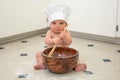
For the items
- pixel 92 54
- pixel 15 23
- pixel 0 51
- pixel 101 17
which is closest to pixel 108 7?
pixel 101 17

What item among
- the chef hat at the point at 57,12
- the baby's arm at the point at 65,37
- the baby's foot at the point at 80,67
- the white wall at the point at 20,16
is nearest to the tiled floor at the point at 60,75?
the baby's foot at the point at 80,67

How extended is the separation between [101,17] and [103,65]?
919 millimetres

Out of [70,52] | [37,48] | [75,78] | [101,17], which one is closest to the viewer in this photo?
[75,78]

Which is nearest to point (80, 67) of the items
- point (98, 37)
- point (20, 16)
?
point (98, 37)

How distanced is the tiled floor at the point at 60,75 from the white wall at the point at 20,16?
0.18 meters

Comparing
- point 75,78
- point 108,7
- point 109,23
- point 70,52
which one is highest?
point 108,7

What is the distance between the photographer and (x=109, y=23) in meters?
2.70

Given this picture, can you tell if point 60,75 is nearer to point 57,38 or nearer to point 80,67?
point 80,67

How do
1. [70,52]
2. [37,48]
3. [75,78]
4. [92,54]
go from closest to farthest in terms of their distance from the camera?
[75,78]
[70,52]
[92,54]
[37,48]

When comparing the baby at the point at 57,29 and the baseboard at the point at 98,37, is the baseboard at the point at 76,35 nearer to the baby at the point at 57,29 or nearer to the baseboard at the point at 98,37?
the baseboard at the point at 98,37

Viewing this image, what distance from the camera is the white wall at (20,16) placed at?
8.73ft

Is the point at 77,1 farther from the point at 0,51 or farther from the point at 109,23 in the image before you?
the point at 0,51

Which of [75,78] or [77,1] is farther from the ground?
[77,1]

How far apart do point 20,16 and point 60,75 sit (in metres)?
1.37
